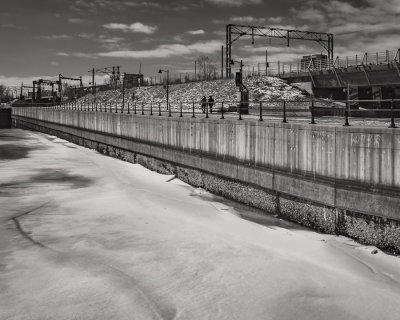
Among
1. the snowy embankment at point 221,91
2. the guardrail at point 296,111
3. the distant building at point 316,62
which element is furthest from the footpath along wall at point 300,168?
the distant building at point 316,62

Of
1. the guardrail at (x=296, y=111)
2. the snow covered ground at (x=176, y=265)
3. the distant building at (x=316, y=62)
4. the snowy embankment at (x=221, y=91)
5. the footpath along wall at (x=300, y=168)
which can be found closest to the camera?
the snow covered ground at (x=176, y=265)

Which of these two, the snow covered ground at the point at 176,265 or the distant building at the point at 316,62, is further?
the distant building at the point at 316,62

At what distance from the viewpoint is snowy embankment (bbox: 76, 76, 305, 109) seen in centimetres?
5559

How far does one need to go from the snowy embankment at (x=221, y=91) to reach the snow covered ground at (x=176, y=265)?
3123cm

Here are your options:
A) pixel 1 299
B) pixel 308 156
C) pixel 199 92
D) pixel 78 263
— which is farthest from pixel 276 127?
pixel 199 92

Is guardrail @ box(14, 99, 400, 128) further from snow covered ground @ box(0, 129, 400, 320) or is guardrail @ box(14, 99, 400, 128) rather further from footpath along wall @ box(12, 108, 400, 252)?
snow covered ground @ box(0, 129, 400, 320)

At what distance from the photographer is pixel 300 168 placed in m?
16.6

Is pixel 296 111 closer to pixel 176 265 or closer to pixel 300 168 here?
pixel 300 168

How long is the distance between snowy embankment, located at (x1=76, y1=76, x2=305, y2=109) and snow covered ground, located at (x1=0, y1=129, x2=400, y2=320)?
31.2 m

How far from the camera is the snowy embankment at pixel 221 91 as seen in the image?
55594 mm

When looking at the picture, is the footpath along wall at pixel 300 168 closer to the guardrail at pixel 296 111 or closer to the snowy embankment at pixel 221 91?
the guardrail at pixel 296 111

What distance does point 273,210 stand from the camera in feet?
58.9

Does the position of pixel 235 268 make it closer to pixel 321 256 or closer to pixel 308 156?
pixel 321 256

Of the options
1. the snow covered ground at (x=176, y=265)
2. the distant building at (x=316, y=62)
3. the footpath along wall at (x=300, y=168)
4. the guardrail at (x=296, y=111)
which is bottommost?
the snow covered ground at (x=176, y=265)
